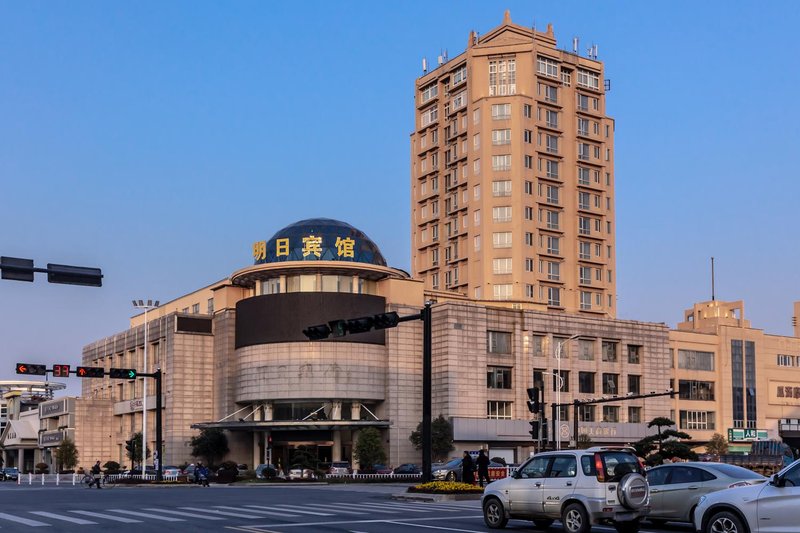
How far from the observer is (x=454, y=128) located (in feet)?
386

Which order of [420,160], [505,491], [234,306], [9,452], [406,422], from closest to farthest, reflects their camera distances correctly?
[505,491]
[406,422]
[234,306]
[420,160]
[9,452]

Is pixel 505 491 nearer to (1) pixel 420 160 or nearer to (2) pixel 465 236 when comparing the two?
(2) pixel 465 236

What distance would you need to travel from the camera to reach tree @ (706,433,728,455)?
360ft

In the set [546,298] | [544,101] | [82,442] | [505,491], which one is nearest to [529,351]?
[546,298]

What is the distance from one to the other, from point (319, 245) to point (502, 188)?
24055mm

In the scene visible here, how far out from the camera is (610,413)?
105m

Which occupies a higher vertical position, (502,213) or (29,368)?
(502,213)

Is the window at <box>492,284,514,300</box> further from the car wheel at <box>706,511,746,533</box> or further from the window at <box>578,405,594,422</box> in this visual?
the car wheel at <box>706,511,746,533</box>

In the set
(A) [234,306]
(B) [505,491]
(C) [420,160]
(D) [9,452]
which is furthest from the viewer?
(D) [9,452]

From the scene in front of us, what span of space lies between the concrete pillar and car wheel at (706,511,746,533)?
79.6m

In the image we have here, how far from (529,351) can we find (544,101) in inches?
1191

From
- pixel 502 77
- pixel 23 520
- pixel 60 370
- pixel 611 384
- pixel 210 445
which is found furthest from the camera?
pixel 502 77

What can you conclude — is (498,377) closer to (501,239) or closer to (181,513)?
Answer: (501,239)

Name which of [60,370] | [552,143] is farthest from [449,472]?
[552,143]
